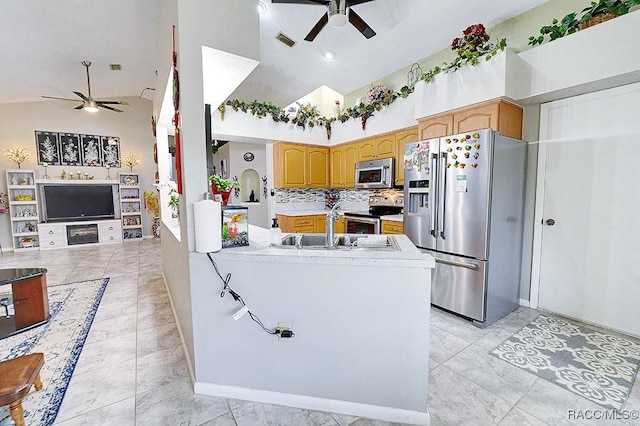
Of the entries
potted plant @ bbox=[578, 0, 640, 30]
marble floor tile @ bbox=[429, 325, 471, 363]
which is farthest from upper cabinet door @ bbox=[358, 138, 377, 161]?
marble floor tile @ bbox=[429, 325, 471, 363]

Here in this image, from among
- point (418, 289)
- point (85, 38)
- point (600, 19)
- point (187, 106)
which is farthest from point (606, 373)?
point (85, 38)

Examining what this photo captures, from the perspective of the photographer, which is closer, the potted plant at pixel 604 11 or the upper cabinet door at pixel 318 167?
the potted plant at pixel 604 11

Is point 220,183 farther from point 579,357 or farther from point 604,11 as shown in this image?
point 604,11

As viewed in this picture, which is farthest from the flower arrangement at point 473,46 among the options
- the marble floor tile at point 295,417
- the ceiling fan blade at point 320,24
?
the marble floor tile at point 295,417

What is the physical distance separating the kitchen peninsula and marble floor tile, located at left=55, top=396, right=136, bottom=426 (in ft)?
1.25

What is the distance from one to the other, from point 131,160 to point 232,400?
7.21m

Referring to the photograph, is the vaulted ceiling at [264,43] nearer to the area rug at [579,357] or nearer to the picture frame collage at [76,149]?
the picture frame collage at [76,149]

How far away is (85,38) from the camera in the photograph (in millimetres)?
3555

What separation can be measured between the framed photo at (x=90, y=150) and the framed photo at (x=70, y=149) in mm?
79

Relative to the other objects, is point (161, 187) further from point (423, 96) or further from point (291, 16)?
point (423, 96)

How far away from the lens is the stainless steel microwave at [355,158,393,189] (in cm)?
413

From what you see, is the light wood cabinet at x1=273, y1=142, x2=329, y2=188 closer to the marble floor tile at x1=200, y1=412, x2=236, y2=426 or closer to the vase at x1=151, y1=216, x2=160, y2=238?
the marble floor tile at x1=200, y1=412, x2=236, y2=426

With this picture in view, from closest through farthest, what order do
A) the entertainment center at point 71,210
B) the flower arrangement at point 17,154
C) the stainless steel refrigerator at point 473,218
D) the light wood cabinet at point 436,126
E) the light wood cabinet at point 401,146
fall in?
1. the stainless steel refrigerator at point 473,218
2. the light wood cabinet at point 436,126
3. the light wood cabinet at point 401,146
4. the flower arrangement at point 17,154
5. the entertainment center at point 71,210

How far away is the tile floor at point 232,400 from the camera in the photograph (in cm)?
154
